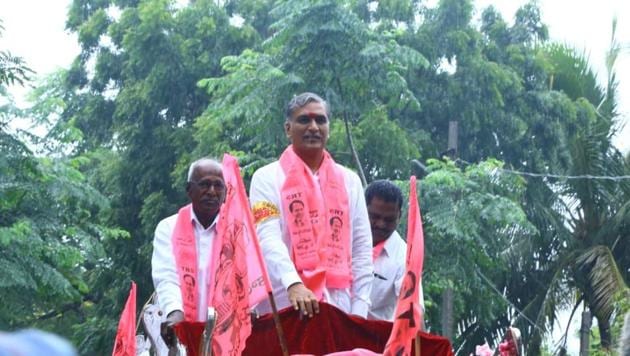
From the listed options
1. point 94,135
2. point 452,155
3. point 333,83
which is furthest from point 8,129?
point 94,135

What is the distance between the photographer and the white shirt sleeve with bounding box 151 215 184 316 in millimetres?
6527

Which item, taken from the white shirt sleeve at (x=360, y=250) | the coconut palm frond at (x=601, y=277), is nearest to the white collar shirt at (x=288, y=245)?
the white shirt sleeve at (x=360, y=250)

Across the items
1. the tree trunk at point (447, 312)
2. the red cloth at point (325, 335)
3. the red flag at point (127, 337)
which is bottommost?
the red cloth at point (325, 335)

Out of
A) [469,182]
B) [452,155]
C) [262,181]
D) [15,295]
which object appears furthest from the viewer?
[452,155]

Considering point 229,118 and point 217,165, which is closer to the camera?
point 217,165

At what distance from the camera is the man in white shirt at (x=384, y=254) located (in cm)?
640

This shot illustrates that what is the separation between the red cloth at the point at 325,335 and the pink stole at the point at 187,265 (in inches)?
59.8

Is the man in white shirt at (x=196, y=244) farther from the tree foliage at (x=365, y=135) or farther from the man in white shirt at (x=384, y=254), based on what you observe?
the tree foliage at (x=365, y=135)

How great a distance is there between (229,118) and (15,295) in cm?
314

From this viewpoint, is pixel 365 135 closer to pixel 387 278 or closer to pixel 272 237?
pixel 387 278

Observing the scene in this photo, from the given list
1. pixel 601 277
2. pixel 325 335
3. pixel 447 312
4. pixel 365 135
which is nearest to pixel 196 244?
pixel 325 335

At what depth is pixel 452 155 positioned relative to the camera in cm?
2050

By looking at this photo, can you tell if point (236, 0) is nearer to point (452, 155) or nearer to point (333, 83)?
point (452, 155)

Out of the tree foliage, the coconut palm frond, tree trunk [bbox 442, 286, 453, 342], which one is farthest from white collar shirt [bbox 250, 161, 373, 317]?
the coconut palm frond
